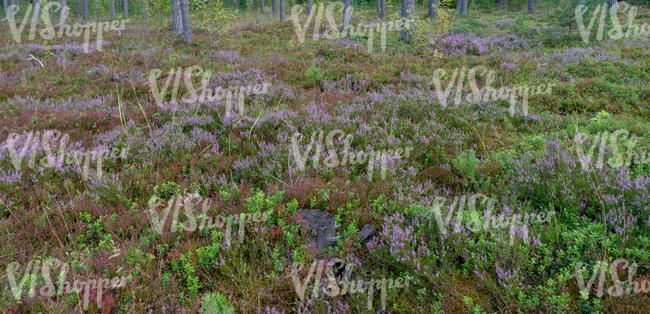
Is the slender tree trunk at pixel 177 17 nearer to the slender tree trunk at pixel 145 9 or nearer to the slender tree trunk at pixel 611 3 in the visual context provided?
the slender tree trunk at pixel 145 9

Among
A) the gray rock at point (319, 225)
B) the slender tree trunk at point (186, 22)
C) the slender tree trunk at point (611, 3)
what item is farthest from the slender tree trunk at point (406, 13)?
the gray rock at point (319, 225)

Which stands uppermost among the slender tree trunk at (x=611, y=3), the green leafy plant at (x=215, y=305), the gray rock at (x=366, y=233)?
the slender tree trunk at (x=611, y=3)

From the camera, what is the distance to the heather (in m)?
2.93

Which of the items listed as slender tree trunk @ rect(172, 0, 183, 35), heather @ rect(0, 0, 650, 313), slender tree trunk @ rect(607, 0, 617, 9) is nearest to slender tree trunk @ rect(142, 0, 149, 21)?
slender tree trunk @ rect(172, 0, 183, 35)

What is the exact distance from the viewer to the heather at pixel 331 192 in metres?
2.93

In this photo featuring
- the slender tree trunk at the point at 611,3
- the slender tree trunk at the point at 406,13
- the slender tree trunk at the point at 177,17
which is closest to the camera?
the slender tree trunk at the point at 406,13

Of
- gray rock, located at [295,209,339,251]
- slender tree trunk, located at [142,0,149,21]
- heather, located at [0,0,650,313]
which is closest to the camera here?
heather, located at [0,0,650,313]

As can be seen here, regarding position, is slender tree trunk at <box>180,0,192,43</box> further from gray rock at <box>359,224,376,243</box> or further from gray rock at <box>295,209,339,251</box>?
gray rock at <box>359,224,376,243</box>

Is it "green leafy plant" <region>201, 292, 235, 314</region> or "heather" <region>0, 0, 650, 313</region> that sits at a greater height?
"heather" <region>0, 0, 650, 313</region>

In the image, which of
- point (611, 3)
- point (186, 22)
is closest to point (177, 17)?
point (186, 22)

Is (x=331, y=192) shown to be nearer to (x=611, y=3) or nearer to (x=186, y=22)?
(x=186, y=22)

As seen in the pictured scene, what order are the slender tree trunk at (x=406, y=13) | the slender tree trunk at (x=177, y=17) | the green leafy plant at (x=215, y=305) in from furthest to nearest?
the slender tree trunk at (x=177, y=17) < the slender tree trunk at (x=406, y=13) < the green leafy plant at (x=215, y=305)

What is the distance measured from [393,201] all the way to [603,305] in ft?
6.95

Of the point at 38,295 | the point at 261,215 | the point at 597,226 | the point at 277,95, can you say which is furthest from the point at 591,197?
the point at 277,95
